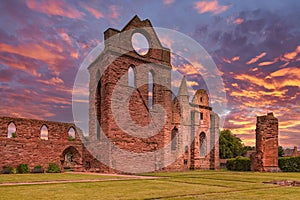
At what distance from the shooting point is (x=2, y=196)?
8625 mm

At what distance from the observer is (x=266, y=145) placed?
26.3 meters

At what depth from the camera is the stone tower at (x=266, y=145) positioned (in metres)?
26.0

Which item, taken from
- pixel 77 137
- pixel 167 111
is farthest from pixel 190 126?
pixel 77 137

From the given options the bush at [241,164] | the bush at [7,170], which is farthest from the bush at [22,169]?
the bush at [241,164]

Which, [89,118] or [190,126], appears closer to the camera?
[89,118]

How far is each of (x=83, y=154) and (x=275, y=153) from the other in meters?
17.2

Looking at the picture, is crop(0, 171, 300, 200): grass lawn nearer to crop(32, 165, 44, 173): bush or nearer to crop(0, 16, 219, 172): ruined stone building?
crop(0, 16, 219, 172): ruined stone building

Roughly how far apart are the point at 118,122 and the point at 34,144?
7.62 metres

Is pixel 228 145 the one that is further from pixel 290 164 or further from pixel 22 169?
pixel 22 169

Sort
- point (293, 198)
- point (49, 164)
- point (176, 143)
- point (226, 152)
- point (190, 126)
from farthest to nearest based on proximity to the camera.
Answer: point (226, 152) → point (190, 126) → point (176, 143) → point (49, 164) → point (293, 198)

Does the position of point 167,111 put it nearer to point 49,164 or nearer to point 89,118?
point 89,118

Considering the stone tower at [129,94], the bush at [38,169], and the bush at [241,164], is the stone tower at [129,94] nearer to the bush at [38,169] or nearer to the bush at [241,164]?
the bush at [38,169]

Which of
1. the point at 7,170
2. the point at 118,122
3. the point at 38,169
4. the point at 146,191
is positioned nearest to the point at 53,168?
the point at 38,169

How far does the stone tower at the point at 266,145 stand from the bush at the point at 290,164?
1.21m
